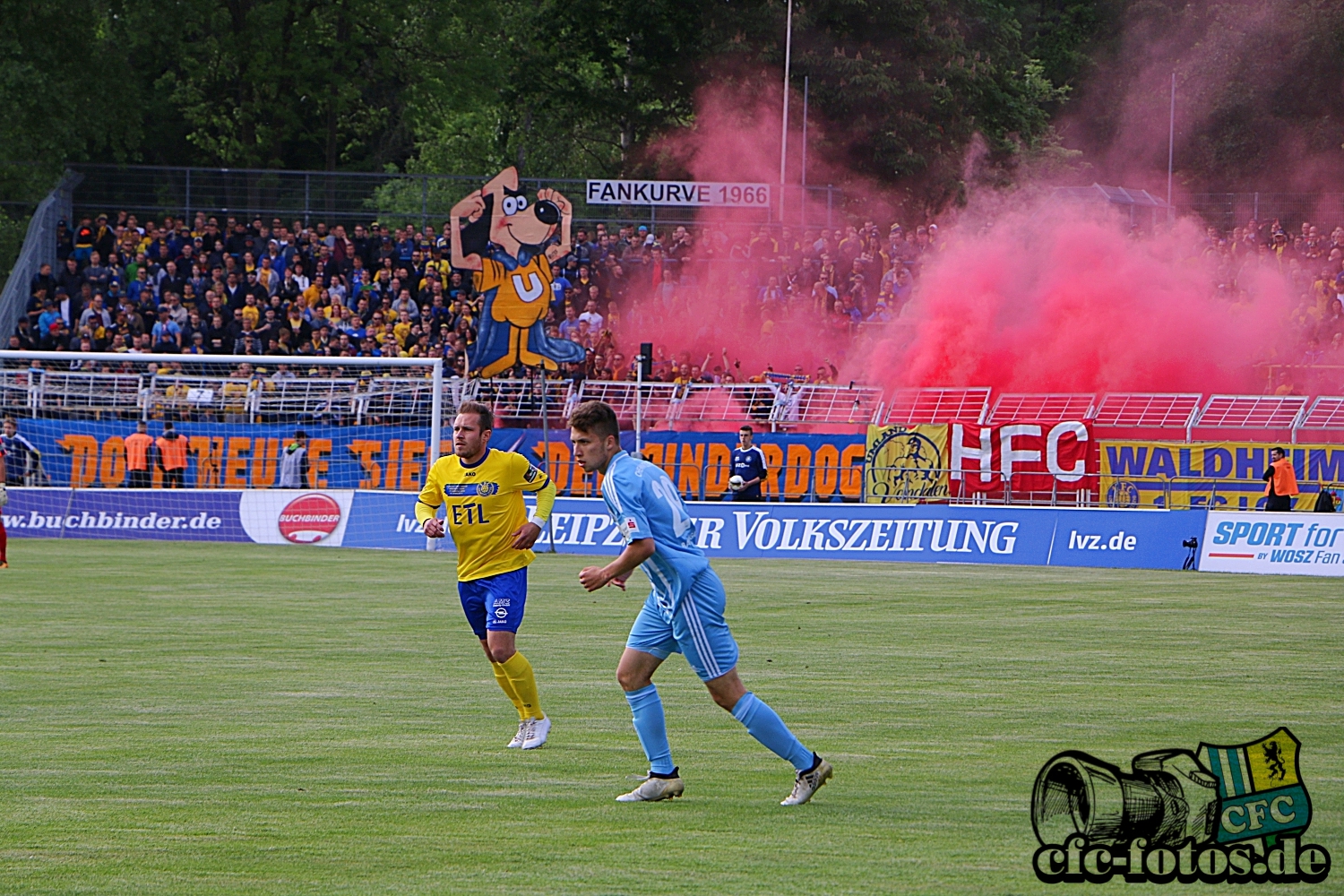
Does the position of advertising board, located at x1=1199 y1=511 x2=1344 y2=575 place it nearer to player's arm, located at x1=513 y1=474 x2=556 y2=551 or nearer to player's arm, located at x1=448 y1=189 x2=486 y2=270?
player's arm, located at x1=448 y1=189 x2=486 y2=270

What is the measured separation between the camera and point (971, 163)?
53.8 m

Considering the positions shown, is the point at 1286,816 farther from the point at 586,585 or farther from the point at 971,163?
Result: the point at 971,163

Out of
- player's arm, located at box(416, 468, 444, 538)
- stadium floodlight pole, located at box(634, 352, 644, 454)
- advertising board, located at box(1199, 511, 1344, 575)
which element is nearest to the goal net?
stadium floodlight pole, located at box(634, 352, 644, 454)

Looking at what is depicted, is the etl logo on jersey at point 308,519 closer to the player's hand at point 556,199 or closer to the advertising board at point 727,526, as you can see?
the advertising board at point 727,526

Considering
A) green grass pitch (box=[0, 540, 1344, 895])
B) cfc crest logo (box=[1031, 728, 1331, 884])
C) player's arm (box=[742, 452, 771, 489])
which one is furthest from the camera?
player's arm (box=[742, 452, 771, 489])

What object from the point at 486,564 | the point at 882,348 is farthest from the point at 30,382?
the point at 486,564

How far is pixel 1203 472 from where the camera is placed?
2872 centimetres

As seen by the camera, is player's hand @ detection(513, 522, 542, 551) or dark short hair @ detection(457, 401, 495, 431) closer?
player's hand @ detection(513, 522, 542, 551)

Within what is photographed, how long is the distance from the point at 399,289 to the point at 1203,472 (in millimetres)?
18003

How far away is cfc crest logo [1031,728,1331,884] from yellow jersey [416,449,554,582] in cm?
382

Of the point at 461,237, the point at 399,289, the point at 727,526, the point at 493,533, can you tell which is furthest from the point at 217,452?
the point at 493,533

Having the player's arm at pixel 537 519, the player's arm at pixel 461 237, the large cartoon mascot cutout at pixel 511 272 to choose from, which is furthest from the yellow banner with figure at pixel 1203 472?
the player's arm at pixel 537 519

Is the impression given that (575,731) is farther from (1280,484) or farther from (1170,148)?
(1170,148)

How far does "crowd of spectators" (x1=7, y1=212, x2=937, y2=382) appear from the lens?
34.8 m
